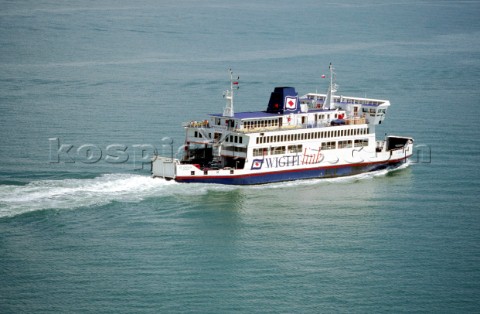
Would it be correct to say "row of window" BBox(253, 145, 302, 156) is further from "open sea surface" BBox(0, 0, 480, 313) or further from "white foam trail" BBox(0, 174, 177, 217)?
"white foam trail" BBox(0, 174, 177, 217)

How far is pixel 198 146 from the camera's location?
235 ft

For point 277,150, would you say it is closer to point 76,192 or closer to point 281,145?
point 281,145

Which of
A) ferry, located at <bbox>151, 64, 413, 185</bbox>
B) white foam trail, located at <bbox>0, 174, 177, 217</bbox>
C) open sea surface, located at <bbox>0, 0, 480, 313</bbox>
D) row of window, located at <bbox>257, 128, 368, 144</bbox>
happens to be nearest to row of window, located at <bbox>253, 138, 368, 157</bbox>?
ferry, located at <bbox>151, 64, 413, 185</bbox>

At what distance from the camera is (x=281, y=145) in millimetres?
69312

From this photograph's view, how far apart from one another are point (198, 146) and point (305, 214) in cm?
1389

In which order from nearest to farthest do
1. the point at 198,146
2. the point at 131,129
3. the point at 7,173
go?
the point at 7,173 < the point at 198,146 < the point at 131,129

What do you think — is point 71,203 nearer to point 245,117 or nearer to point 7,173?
point 7,173

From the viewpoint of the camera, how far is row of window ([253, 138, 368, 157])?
68625 mm

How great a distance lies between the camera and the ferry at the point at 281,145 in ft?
222

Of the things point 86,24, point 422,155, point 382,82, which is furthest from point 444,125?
point 86,24

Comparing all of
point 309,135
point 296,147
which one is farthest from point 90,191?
point 309,135

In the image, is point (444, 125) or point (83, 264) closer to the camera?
point (83, 264)

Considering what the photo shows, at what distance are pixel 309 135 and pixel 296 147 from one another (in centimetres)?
146

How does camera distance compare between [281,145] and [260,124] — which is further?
[260,124]
